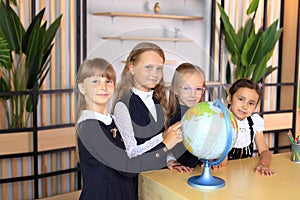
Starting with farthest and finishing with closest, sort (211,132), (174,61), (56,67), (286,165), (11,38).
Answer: (56,67), (11,38), (286,165), (174,61), (211,132)

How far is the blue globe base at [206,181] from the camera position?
1588mm

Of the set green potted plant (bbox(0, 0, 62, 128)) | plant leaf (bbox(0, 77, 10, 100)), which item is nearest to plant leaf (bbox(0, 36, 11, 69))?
green potted plant (bbox(0, 0, 62, 128))

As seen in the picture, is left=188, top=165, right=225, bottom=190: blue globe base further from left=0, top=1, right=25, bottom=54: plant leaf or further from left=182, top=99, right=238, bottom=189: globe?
left=0, top=1, right=25, bottom=54: plant leaf

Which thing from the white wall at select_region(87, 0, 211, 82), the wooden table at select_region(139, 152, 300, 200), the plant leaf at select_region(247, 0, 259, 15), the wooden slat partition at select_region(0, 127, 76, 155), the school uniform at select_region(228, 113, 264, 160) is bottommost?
the wooden slat partition at select_region(0, 127, 76, 155)

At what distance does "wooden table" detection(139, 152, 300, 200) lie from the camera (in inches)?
60.1

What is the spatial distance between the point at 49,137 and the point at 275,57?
2679mm

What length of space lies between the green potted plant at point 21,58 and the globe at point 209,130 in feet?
5.34

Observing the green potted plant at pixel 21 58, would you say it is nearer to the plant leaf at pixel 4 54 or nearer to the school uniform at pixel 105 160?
the plant leaf at pixel 4 54

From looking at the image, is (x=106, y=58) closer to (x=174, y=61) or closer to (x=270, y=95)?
(x=174, y=61)

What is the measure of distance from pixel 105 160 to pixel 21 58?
154 cm

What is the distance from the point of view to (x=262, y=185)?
1647 mm

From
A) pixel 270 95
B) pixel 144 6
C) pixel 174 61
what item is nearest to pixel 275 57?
pixel 270 95

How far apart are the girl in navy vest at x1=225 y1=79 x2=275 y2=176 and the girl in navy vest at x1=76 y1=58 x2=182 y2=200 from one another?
61cm

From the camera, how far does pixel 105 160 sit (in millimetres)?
1630
